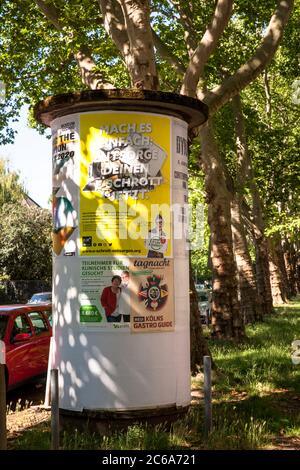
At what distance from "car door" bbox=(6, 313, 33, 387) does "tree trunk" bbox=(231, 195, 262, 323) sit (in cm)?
1112

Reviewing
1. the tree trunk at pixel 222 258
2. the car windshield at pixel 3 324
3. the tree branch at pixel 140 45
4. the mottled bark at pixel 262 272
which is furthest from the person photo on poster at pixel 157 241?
the mottled bark at pixel 262 272

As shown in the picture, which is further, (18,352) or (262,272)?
(262,272)

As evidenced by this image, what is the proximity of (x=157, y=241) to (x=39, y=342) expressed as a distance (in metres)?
5.14

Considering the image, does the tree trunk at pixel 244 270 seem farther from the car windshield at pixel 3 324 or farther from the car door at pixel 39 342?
the car windshield at pixel 3 324

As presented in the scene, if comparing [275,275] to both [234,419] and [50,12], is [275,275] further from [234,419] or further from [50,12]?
[234,419]

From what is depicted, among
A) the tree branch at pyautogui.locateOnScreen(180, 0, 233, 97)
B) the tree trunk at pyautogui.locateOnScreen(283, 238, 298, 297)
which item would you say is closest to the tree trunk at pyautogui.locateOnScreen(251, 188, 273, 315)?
the tree branch at pyautogui.locateOnScreen(180, 0, 233, 97)

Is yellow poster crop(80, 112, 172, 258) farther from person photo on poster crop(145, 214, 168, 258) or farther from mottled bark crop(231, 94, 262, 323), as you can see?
mottled bark crop(231, 94, 262, 323)

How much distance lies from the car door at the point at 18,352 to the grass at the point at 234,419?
2.69 metres

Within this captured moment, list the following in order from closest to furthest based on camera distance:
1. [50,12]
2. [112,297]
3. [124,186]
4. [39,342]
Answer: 1. [112,297]
2. [124,186]
3. [39,342]
4. [50,12]

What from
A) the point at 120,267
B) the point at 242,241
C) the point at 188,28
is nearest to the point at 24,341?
the point at 120,267

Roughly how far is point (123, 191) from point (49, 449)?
274 centimetres

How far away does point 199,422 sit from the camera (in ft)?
23.9

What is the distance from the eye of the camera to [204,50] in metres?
10.4
